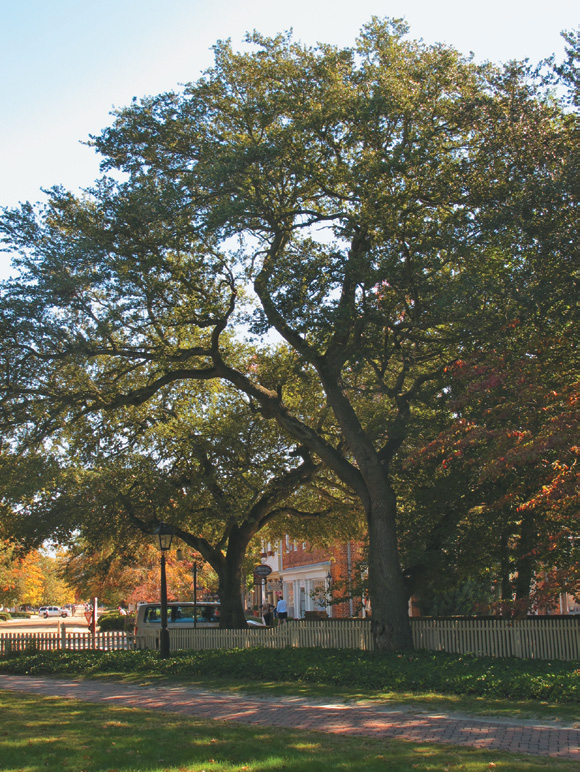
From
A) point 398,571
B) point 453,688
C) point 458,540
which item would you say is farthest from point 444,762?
point 458,540

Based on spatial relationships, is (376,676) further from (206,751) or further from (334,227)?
(334,227)

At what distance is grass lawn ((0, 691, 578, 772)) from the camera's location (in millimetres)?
7309

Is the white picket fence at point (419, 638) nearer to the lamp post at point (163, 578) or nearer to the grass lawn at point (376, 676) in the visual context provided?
the grass lawn at point (376, 676)

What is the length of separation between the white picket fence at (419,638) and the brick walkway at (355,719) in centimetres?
553

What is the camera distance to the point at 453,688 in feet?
43.3

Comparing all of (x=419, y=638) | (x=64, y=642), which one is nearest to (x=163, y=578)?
(x=64, y=642)

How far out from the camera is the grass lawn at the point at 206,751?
24.0 feet

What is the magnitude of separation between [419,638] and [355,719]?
8.31 m

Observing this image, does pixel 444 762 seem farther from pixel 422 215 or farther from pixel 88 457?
pixel 88 457

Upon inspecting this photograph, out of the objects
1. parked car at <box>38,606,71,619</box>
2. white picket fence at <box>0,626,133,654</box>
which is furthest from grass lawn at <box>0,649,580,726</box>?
parked car at <box>38,606,71,619</box>

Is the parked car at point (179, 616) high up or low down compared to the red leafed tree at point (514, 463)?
down

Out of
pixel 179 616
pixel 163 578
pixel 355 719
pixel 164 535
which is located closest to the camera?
pixel 355 719

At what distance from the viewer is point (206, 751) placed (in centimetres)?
820

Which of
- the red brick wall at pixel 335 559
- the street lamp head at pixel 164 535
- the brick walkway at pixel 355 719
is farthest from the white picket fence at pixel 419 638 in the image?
the red brick wall at pixel 335 559
